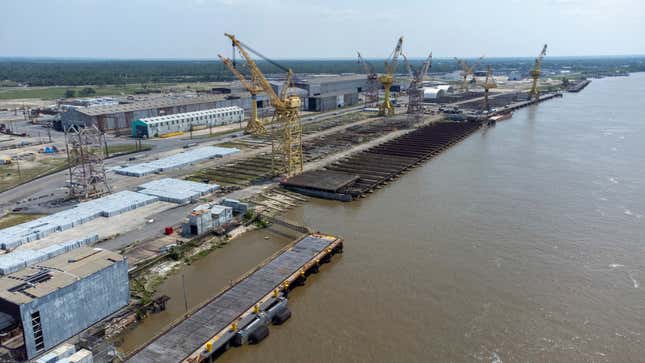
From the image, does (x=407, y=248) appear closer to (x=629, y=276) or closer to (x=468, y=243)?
(x=468, y=243)

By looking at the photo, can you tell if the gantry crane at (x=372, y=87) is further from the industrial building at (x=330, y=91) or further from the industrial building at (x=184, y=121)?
the industrial building at (x=184, y=121)

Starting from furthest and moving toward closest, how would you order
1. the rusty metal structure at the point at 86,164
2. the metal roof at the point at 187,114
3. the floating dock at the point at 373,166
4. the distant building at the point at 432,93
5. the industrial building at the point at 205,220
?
the distant building at the point at 432,93 < the metal roof at the point at 187,114 < the floating dock at the point at 373,166 < the rusty metal structure at the point at 86,164 < the industrial building at the point at 205,220

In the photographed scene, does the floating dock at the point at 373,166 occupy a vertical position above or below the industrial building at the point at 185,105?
below

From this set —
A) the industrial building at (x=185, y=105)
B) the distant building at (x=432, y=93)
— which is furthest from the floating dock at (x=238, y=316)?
the distant building at (x=432, y=93)

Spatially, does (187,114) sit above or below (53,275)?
above

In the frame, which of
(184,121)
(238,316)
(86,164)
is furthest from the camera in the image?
(184,121)

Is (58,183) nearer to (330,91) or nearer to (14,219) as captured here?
(14,219)

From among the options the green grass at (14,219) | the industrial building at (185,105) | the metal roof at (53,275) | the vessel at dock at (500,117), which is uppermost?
Result: the industrial building at (185,105)

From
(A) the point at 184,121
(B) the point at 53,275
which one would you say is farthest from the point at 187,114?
(B) the point at 53,275
